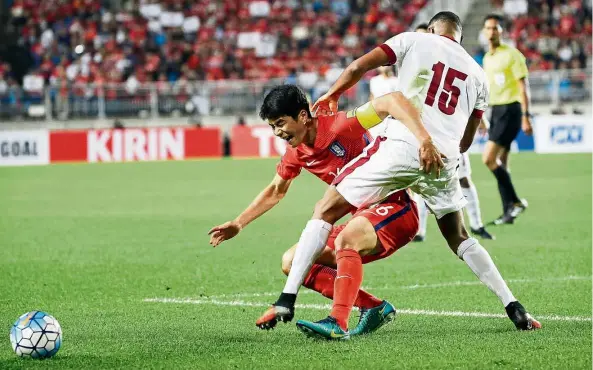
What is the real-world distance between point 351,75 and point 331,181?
3.33ft

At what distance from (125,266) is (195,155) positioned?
67.7 feet

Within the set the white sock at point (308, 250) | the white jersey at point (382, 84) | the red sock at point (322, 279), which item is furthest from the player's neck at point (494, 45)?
the white sock at point (308, 250)

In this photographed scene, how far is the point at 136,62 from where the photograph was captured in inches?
1411

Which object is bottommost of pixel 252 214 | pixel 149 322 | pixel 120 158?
pixel 120 158

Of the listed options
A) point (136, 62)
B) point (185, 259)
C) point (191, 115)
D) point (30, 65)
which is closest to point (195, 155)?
point (191, 115)

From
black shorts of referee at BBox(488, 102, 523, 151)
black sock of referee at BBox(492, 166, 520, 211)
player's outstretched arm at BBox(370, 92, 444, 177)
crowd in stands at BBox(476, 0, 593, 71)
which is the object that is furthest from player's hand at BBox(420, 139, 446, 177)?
crowd in stands at BBox(476, 0, 593, 71)

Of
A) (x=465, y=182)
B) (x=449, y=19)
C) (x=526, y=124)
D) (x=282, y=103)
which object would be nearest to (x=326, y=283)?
(x=282, y=103)

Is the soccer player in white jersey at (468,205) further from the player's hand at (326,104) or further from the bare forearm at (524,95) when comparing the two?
the player's hand at (326,104)

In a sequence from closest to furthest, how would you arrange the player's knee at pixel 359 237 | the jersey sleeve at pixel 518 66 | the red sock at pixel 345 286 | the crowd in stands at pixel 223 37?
the red sock at pixel 345 286, the player's knee at pixel 359 237, the jersey sleeve at pixel 518 66, the crowd in stands at pixel 223 37

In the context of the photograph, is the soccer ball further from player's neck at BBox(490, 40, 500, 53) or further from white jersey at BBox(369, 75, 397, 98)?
white jersey at BBox(369, 75, 397, 98)

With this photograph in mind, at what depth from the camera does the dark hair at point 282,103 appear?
678 centimetres

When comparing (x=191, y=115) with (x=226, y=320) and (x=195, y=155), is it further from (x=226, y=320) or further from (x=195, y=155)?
(x=226, y=320)

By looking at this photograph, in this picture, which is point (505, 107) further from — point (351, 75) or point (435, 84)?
point (351, 75)

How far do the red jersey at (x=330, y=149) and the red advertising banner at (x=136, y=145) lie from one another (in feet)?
79.3
